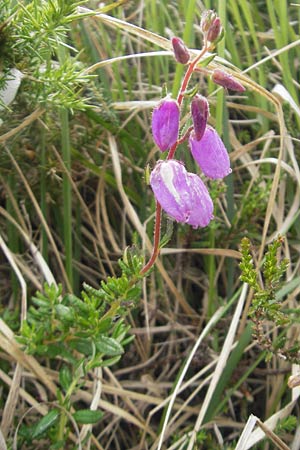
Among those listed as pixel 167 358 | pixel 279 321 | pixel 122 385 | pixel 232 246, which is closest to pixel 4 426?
pixel 122 385

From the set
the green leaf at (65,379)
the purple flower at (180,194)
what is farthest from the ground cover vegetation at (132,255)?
the purple flower at (180,194)

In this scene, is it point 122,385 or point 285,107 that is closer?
point 122,385

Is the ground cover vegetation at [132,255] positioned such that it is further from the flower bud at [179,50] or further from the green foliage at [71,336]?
the flower bud at [179,50]

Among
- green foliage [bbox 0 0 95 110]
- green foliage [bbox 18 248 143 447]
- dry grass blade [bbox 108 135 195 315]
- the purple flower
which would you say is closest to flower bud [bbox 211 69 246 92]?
the purple flower

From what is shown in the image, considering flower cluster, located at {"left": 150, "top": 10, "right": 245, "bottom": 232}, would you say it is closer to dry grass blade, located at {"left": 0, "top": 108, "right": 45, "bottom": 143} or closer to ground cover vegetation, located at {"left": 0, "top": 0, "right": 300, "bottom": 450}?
ground cover vegetation, located at {"left": 0, "top": 0, "right": 300, "bottom": 450}

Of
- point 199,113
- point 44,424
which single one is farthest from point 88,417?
point 199,113

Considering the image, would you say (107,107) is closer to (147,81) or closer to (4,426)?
(147,81)

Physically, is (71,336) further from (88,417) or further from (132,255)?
(132,255)
